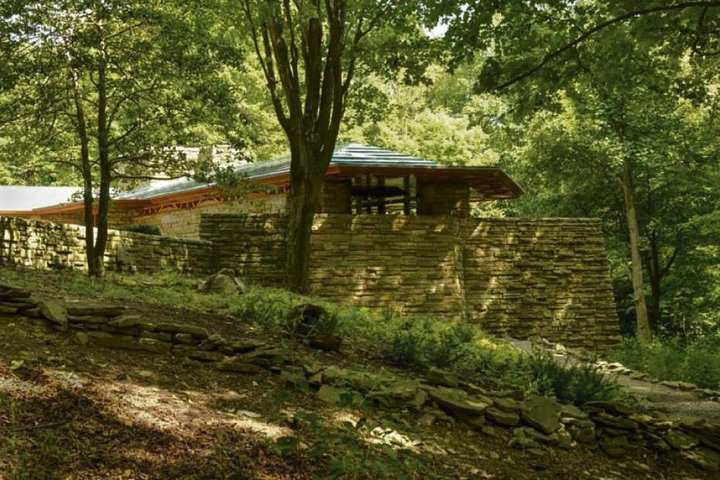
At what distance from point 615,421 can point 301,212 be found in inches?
285

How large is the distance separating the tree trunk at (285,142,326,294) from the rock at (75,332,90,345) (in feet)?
23.4

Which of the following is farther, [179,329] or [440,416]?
[179,329]

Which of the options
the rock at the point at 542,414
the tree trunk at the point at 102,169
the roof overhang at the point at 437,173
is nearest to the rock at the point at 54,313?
the rock at the point at 542,414

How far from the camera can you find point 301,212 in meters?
12.2

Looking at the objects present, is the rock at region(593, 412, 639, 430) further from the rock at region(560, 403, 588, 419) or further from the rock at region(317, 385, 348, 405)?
the rock at region(317, 385, 348, 405)

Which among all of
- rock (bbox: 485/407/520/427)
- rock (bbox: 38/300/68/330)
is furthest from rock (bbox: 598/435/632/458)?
rock (bbox: 38/300/68/330)

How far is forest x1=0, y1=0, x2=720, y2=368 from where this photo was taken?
768 centimetres

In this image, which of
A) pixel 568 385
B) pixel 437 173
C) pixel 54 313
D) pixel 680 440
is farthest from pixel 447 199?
pixel 54 313

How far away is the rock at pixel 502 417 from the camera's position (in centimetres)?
552

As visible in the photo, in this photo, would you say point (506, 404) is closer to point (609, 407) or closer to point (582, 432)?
point (582, 432)

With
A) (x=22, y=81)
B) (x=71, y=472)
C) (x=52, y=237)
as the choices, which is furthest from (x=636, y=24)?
(x=52, y=237)

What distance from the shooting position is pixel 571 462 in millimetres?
5289

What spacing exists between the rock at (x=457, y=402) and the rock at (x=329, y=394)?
913 millimetres

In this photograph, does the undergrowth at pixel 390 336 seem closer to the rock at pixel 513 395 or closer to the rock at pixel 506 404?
the rock at pixel 513 395
